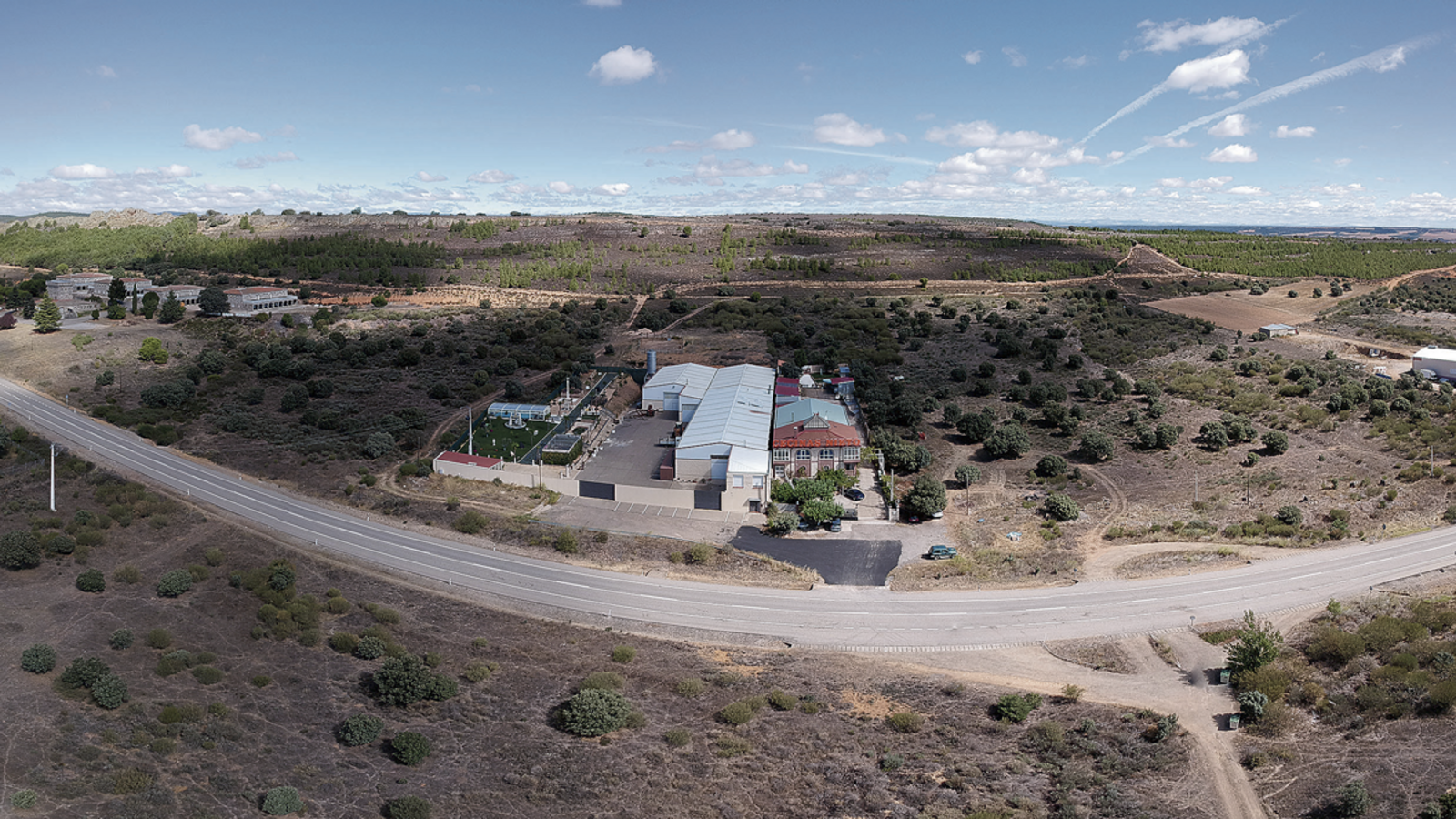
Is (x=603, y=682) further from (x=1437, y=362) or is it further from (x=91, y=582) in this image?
(x=1437, y=362)

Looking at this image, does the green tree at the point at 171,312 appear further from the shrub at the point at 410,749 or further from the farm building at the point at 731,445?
the shrub at the point at 410,749

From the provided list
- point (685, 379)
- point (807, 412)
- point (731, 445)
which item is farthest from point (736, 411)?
point (685, 379)

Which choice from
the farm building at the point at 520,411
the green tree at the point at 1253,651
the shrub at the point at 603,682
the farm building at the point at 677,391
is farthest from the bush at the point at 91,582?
the green tree at the point at 1253,651

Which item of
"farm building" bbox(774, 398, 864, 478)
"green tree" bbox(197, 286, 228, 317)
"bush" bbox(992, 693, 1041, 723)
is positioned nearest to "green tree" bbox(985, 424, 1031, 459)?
"farm building" bbox(774, 398, 864, 478)

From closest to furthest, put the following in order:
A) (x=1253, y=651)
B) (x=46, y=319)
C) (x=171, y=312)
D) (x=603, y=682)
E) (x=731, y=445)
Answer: (x=1253, y=651), (x=603, y=682), (x=731, y=445), (x=46, y=319), (x=171, y=312)

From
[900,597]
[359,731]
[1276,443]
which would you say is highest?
[1276,443]

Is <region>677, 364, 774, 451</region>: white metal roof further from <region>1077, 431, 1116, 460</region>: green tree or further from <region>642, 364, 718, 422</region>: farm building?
<region>1077, 431, 1116, 460</region>: green tree
